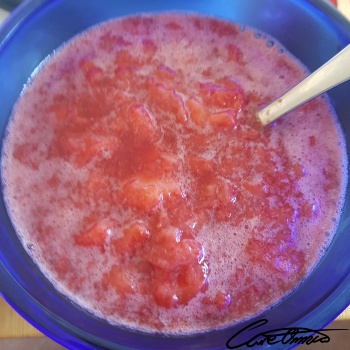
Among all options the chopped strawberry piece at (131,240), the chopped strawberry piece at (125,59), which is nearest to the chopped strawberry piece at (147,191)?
the chopped strawberry piece at (131,240)

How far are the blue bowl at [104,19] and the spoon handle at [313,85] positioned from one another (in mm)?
121

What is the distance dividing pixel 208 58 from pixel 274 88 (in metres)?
0.14

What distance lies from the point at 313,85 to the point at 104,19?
424 millimetres

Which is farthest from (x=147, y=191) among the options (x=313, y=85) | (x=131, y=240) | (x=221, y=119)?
(x=313, y=85)

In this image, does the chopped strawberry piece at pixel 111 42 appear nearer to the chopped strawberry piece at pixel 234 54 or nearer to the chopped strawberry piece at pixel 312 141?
the chopped strawberry piece at pixel 234 54

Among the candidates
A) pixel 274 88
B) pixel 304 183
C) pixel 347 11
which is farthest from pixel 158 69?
pixel 347 11

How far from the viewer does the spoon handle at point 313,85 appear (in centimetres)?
74

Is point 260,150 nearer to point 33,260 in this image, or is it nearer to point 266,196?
point 266,196

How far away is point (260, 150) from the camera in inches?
33.1

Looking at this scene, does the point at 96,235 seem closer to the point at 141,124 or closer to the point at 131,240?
the point at 131,240

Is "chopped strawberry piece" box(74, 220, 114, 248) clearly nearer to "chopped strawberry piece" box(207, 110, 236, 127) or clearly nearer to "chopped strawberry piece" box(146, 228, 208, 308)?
"chopped strawberry piece" box(146, 228, 208, 308)

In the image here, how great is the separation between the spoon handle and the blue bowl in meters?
0.12

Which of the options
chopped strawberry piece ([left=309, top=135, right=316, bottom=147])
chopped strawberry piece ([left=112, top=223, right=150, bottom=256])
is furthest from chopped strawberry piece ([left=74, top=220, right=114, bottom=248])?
chopped strawberry piece ([left=309, top=135, right=316, bottom=147])

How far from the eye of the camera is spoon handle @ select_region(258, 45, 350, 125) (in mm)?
743
